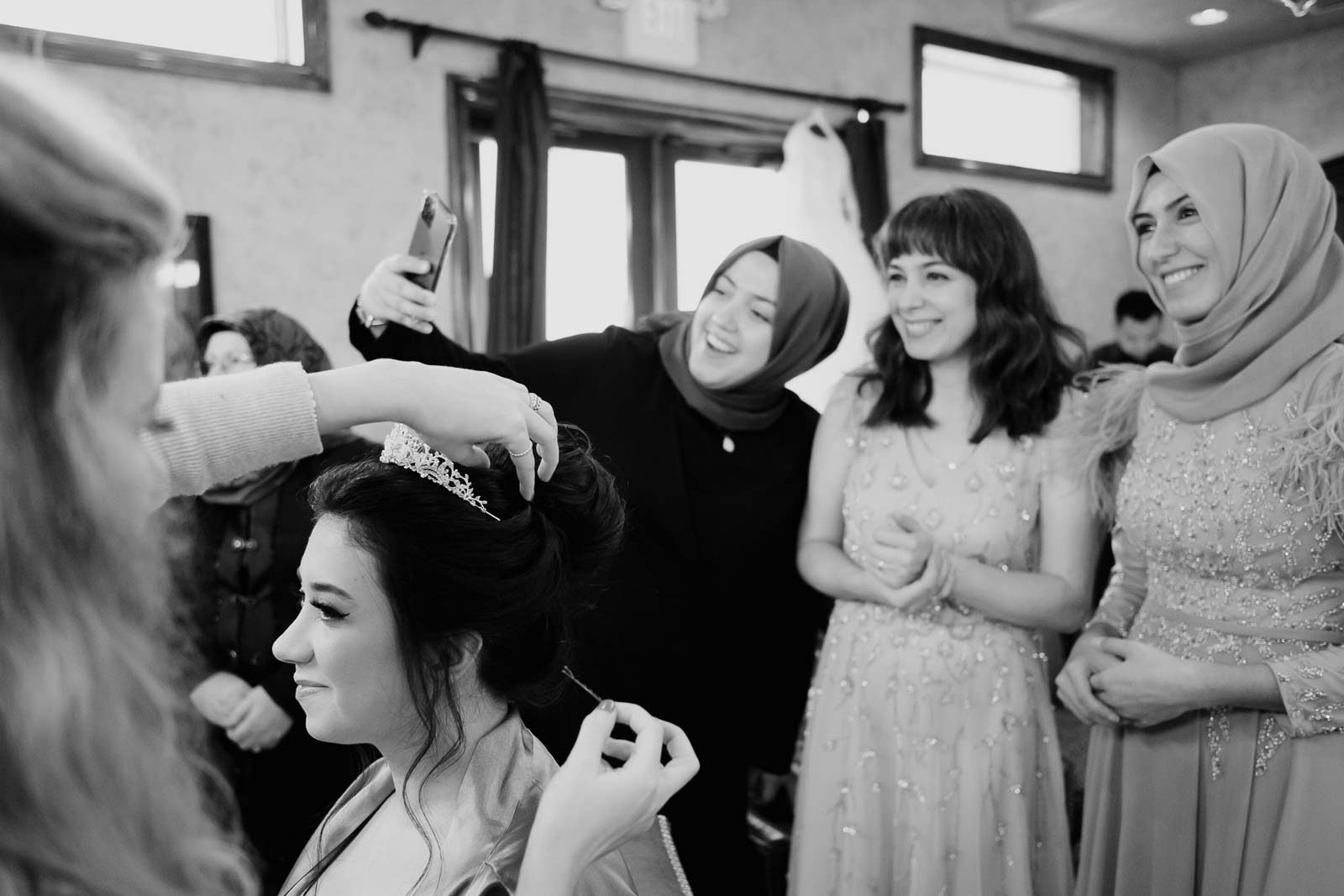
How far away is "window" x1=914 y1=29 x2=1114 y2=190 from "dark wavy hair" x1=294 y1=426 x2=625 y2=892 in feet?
14.7

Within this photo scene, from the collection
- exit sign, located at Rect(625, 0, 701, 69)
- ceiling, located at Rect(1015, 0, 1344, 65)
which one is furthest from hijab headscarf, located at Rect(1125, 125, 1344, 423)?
ceiling, located at Rect(1015, 0, 1344, 65)

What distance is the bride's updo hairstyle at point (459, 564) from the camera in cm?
125

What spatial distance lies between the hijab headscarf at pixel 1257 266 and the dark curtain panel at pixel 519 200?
263 cm

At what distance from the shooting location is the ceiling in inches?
210

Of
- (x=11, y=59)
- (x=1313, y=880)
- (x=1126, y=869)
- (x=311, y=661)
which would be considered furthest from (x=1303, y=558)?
(x=11, y=59)

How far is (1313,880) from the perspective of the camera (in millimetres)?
1501

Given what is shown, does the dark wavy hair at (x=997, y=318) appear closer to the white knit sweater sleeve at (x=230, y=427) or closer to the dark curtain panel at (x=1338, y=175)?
the white knit sweater sleeve at (x=230, y=427)

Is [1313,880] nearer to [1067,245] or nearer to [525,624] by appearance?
[525,624]

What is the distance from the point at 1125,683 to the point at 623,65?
3.42m

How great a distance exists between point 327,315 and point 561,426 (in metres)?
2.58

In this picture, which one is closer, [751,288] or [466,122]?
[751,288]

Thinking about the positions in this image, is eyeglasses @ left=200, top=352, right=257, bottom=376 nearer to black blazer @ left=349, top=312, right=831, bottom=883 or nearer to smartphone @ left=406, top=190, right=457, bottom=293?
black blazer @ left=349, top=312, right=831, bottom=883

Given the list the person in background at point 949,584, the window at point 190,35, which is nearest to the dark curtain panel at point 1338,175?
the person in background at point 949,584

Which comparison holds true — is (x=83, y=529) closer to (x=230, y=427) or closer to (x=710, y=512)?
(x=230, y=427)
